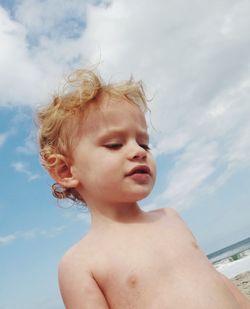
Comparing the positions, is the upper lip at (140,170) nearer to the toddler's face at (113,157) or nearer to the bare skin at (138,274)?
the toddler's face at (113,157)

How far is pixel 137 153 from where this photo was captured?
2256 mm

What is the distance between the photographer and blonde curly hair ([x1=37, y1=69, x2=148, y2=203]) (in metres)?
2.44

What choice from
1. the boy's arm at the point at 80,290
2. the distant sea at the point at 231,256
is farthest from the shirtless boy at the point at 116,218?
the distant sea at the point at 231,256

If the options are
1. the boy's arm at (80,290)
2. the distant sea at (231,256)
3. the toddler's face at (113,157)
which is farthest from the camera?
the distant sea at (231,256)

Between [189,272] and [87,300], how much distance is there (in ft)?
Answer: 1.67

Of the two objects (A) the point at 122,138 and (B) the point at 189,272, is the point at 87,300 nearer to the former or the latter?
(B) the point at 189,272

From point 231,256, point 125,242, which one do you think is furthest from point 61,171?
point 231,256

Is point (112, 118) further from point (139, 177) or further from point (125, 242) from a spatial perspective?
point (125, 242)

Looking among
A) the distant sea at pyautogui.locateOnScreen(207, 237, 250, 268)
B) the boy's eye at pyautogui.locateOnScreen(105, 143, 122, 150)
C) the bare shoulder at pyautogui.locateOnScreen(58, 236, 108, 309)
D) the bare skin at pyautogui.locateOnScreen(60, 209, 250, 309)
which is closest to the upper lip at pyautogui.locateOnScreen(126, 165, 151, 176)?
the boy's eye at pyautogui.locateOnScreen(105, 143, 122, 150)

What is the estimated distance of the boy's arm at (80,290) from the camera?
1.95 m

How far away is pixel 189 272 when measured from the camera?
210 centimetres

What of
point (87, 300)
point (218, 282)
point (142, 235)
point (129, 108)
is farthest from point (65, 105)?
point (218, 282)

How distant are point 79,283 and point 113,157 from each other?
64 cm

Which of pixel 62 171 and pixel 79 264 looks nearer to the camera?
pixel 79 264
